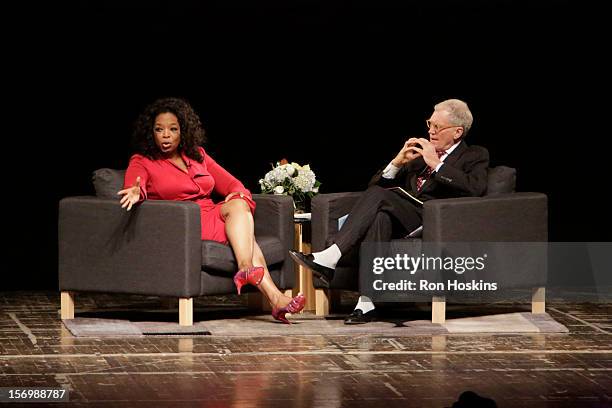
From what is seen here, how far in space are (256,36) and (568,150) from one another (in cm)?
256

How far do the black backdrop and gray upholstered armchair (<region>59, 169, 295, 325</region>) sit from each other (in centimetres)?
298

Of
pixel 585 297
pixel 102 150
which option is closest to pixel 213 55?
pixel 102 150

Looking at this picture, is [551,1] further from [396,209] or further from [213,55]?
[396,209]

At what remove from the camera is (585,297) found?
28.1ft

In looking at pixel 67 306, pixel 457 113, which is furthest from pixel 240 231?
pixel 457 113

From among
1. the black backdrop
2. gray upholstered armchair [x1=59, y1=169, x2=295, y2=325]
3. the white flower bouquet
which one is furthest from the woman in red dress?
the black backdrop

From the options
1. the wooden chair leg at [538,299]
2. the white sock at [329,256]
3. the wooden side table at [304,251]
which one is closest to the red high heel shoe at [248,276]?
the white sock at [329,256]

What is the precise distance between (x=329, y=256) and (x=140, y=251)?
93 cm

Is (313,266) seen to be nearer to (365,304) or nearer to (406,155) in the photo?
(365,304)

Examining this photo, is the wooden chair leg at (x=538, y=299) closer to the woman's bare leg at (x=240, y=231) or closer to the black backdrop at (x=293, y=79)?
the woman's bare leg at (x=240, y=231)

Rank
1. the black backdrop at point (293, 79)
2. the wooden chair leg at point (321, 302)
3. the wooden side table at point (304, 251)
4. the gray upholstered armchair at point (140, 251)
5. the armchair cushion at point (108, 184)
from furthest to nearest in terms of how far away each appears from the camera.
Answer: the black backdrop at point (293, 79)
the wooden side table at point (304, 251)
the wooden chair leg at point (321, 302)
the armchair cushion at point (108, 184)
the gray upholstered armchair at point (140, 251)

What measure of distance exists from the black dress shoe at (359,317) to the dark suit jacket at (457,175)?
689mm

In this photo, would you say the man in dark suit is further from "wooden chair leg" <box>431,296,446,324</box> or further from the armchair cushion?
the armchair cushion

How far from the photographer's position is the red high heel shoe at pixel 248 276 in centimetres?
739
